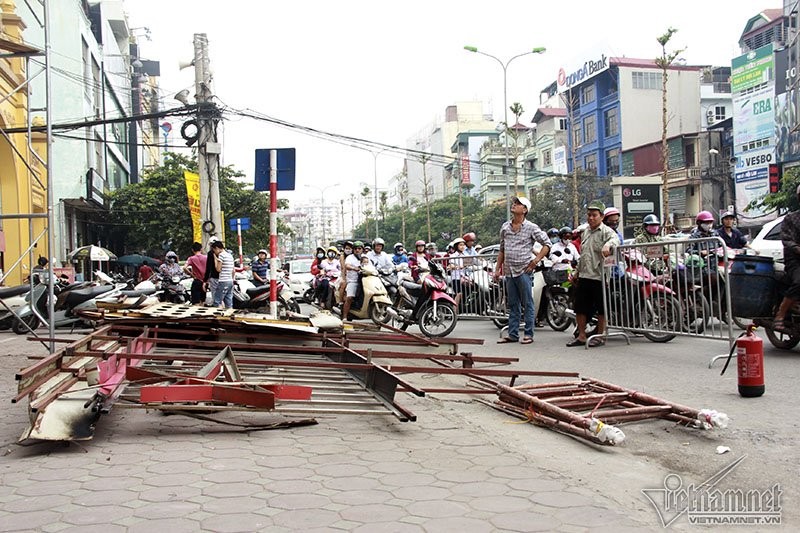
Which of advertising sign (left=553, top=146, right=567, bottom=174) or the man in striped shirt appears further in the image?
advertising sign (left=553, top=146, right=567, bottom=174)

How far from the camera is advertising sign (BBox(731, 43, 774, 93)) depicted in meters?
39.4

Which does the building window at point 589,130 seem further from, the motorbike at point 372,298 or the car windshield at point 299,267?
the motorbike at point 372,298

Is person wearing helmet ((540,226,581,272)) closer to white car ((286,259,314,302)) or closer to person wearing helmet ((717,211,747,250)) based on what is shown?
person wearing helmet ((717,211,747,250))

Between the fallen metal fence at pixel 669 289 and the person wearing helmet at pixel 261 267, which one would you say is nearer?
the fallen metal fence at pixel 669 289

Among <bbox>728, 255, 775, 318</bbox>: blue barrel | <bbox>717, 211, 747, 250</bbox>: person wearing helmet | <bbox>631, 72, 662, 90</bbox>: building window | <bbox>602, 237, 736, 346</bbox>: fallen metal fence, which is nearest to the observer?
<bbox>728, 255, 775, 318</bbox>: blue barrel

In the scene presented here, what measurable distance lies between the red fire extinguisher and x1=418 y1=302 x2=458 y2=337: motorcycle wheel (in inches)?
216

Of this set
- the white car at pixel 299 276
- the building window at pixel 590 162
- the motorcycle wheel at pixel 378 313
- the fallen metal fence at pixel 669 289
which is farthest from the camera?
the building window at pixel 590 162

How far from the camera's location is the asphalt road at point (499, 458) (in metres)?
2.90

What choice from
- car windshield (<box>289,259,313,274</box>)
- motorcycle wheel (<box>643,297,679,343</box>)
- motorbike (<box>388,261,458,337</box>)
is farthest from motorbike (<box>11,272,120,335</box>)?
car windshield (<box>289,259,313,274</box>)

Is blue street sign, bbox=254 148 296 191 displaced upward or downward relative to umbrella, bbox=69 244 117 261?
upward

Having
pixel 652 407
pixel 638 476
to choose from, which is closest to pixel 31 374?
pixel 638 476

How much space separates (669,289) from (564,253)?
313 centimetres

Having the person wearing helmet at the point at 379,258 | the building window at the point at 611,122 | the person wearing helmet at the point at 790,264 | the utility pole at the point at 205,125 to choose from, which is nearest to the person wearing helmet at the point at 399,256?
the person wearing helmet at the point at 379,258

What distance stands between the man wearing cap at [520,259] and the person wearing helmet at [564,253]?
166 centimetres
